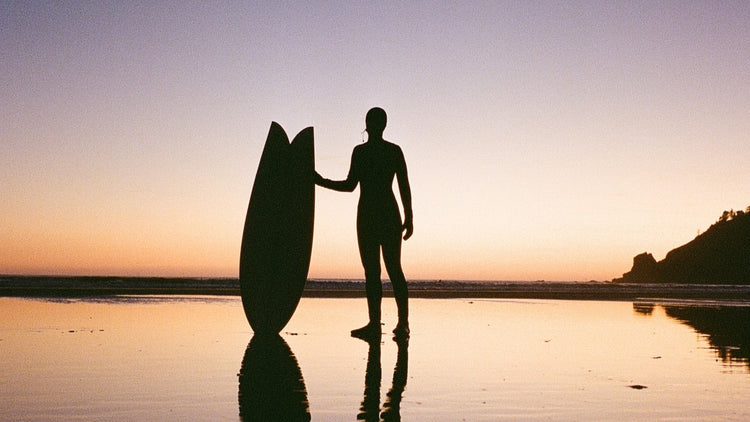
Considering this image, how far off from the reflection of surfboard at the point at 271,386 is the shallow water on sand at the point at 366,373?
0.5 inches

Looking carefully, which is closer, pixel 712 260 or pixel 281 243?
pixel 281 243

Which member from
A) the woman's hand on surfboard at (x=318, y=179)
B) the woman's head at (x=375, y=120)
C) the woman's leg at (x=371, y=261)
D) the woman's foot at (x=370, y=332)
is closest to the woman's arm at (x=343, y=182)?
the woman's hand on surfboard at (x=318, y=179)

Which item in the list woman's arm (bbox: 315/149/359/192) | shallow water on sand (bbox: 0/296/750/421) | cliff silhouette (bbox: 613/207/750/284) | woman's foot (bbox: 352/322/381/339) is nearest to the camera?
shallow water on sand (bbox: 0/296/750/421)

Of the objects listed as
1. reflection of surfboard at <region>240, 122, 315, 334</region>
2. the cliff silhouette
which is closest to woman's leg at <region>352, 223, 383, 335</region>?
reflection of surfboard at <region>240, 122, 315, 334</region>

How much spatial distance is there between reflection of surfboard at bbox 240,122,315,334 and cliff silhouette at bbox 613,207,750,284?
70.1 meters

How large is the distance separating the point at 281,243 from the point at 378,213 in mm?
1187

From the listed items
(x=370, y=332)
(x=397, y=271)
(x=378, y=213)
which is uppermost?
(x=378, y=213)

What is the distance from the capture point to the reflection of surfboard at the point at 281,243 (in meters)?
7.59

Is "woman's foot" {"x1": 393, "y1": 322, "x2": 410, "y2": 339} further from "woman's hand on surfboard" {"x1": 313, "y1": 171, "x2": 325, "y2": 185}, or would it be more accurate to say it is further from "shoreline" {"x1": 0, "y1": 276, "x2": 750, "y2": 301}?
"shoreline" {"x1": 0, "y1": 276, "x2": 750, "y2": 301}

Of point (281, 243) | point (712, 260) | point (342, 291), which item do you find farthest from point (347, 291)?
point (712, 260)

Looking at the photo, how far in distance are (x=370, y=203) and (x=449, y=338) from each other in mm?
1807

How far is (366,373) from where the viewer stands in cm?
499

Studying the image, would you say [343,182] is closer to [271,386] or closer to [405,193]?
[405,193]

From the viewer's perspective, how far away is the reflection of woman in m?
7.13
